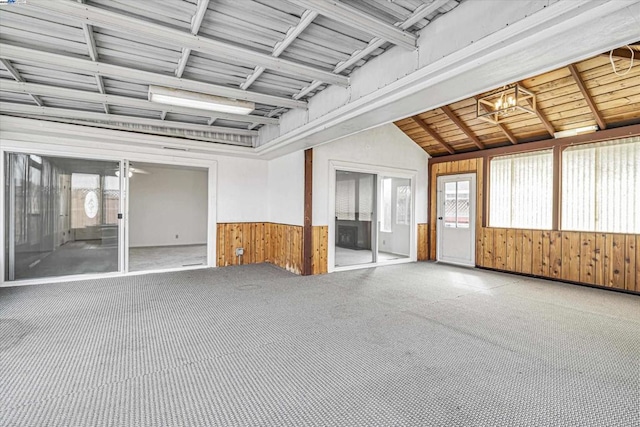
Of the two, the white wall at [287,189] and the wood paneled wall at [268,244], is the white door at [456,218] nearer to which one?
the wood paneled wall at [268,244]

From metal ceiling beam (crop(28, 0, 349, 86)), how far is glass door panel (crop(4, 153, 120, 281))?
364 centimetres

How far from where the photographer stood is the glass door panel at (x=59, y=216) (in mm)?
4855

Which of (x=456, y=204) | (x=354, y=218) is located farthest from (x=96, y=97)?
(x=456, y=204)

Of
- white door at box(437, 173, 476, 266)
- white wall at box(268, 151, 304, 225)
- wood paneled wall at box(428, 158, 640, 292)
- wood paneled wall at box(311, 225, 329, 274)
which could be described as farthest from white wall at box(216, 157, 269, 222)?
wood paneled wall at box(428, 158, 640, 292)

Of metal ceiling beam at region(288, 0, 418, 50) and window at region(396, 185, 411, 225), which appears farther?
window at region(396, 185, 411, 225)

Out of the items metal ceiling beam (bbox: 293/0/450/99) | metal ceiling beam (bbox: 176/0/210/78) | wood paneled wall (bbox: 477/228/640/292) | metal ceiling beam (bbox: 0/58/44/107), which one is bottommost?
wood paneled wall (bbox: 477/228/640/292)

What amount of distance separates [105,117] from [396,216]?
5929 millimetres

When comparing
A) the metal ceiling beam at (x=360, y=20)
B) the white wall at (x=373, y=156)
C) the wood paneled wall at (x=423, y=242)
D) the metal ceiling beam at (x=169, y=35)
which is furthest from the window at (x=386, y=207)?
the metal ceiling beam at (x=360, y=20)

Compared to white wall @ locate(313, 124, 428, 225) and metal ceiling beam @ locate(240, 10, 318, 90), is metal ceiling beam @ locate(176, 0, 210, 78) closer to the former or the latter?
metal ceiling beam @ locate(240, 10, 318, 90)

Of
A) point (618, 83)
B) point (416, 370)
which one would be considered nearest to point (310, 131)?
point (416, 370)

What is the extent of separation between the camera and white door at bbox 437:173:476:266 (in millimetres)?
6617

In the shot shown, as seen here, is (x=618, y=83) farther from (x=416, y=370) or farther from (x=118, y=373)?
(x=118, y=373)

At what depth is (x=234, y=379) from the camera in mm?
2215

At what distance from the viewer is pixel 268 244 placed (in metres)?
6.97
